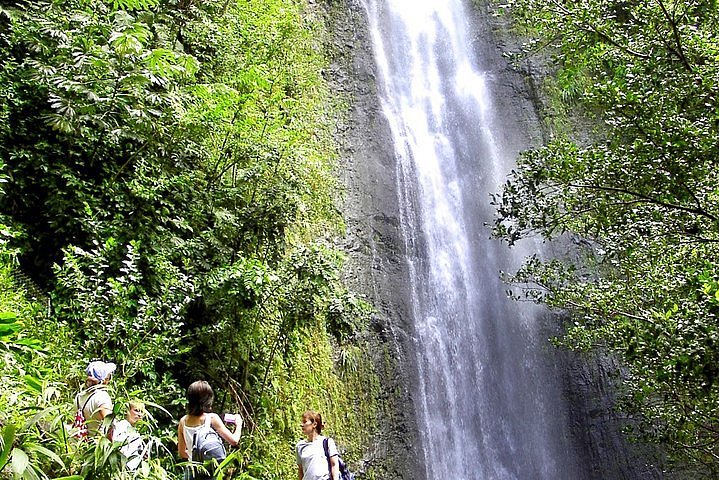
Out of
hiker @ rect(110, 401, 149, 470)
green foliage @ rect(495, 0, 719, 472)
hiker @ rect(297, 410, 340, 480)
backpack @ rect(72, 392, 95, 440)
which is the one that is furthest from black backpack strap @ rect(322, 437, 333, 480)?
green foliage @ rect(495, 0, 719, 472)

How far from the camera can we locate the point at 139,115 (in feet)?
16.9

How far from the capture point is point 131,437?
3.09 meters

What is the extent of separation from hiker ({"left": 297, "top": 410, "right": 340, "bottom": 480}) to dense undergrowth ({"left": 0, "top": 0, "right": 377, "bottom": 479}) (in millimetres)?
663

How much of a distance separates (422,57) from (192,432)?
12.3 metres

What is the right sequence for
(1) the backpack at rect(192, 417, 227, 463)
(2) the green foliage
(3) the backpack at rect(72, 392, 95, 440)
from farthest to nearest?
(2) the green foliage → (1) the backpack at rect(192, 417, 227, 463) → (3) the backpack at rect(72, 392, 95, 440)

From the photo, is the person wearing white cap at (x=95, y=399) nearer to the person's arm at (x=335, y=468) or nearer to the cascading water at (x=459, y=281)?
the person's arm at (x=335, y=468)

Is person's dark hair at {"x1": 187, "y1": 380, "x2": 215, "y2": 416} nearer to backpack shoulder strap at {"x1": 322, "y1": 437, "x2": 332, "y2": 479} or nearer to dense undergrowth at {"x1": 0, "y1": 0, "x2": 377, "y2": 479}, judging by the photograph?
dense undergrowth at {"x1": 0, "y1": 0, "x2": 377, "y2": 479}

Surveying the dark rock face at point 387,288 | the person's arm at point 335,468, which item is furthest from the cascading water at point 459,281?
the person's arm at point 335,468

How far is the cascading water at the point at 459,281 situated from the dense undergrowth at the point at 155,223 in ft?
12.8

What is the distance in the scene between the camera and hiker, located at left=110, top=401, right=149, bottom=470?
2.99 m

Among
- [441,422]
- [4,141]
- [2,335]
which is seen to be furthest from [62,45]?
[441,422]

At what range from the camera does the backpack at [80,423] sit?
3225 millimetres

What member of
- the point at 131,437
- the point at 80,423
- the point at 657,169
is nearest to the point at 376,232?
the point at 657,169

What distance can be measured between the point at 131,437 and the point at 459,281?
914cm
